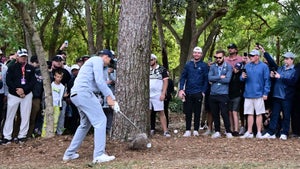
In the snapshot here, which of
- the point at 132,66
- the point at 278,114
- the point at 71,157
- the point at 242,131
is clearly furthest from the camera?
the point at 242,131

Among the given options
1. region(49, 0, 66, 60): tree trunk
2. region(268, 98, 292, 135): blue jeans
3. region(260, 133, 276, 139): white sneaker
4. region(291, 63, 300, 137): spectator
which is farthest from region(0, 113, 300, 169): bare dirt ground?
region(49, 0, 66, 60): tree trunk

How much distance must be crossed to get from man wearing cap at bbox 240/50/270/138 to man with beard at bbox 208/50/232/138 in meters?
0.39

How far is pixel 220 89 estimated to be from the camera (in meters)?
10.0

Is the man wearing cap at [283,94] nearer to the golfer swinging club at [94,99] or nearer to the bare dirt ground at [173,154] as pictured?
the bare dirt ground at [173,154]

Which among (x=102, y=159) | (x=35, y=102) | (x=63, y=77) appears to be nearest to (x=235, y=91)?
(x=63, y=77)

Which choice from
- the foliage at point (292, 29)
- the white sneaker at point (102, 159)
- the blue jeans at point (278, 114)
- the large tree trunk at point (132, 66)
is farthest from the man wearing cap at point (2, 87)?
the foliage at point (292, 29)

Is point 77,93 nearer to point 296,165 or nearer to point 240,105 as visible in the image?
point 296,165

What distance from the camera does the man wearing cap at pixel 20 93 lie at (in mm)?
9508

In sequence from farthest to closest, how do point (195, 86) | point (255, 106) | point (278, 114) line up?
point (195, 86)
point (278, 114)
point (255, 106)

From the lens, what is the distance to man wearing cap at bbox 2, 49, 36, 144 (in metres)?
9.51

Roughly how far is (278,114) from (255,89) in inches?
32.4

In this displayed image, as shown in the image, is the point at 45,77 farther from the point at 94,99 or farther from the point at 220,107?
the point at 220,107

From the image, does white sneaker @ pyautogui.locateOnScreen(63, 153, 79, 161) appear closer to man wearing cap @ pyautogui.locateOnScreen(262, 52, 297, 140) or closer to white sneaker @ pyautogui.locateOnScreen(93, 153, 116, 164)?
white sneaker @ pyautogui.locateOnScreen(93, 153, 116, 164)

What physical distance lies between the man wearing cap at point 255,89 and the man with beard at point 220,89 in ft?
1.26
